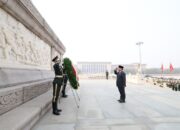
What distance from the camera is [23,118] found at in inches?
166


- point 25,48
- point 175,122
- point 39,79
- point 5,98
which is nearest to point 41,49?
point 39,79

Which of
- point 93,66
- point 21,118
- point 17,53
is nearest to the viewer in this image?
point 21,118

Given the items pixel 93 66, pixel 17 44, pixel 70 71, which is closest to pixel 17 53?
pixel 17 44

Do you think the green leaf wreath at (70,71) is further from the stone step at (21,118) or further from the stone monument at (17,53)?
the stone step at (21,118)

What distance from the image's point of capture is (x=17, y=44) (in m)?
6.56

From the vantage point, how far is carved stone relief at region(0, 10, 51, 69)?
557 centimetres

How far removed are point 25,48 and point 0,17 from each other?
82.4 inches

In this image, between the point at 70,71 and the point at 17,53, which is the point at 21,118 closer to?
the point at 17,53

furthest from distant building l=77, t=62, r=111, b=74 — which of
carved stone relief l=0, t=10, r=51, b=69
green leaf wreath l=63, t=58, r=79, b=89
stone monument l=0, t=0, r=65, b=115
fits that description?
green leaf wreath l=63, t=58, r=79, b=89

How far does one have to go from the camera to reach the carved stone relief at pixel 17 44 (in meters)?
5.57

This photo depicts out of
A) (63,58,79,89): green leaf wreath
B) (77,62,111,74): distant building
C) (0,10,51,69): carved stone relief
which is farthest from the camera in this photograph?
(77,62,111,74): distant building

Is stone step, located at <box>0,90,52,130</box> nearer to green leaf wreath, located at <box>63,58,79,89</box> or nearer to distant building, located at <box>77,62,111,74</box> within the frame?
green leaf wreath, located at <box>63,58,79,89</box>

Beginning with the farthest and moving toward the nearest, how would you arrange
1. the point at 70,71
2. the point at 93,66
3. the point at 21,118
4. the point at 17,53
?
the point at 93,66
the point at 70,71
the point at 17,53
the point at 21,118

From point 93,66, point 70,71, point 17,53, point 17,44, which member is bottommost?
point 70,71
